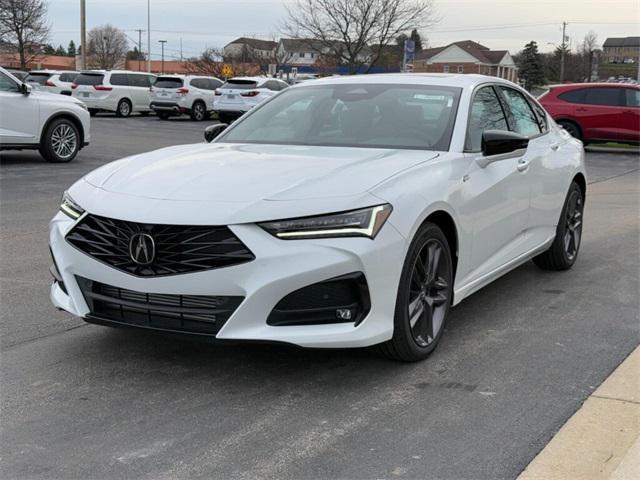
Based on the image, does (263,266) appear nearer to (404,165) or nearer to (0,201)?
(404,165)

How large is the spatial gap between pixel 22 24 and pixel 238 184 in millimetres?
51624

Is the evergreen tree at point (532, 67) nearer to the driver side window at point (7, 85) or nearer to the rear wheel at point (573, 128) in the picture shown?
the rear wheel at point (573, 128)

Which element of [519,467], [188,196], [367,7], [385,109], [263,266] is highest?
[367,7]

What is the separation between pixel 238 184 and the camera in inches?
153

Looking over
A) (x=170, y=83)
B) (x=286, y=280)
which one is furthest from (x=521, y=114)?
(x=170, y=83)

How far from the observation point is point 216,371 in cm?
407

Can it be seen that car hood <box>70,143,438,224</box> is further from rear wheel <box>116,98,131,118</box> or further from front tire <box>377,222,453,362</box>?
rear wheel <box>116,98,131,118</box>

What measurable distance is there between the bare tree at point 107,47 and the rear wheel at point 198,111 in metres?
74.5

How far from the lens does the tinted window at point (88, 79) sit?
29422 mm

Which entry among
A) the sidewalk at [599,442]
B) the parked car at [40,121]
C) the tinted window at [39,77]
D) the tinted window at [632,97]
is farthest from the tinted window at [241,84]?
the sidewalk at [599,442]

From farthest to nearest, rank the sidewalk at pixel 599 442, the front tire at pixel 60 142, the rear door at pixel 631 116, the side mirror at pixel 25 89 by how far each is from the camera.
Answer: the rear door at pixel 631 116, the front tire at pixel 60 142, the side mirror at pixel 25 89, the sidewalk at pixel 599 442

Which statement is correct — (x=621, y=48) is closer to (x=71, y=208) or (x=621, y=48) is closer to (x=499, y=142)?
(x=499, y=142)

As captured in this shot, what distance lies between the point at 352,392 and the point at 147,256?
1.18 meters

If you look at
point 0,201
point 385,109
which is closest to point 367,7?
point 0,201
